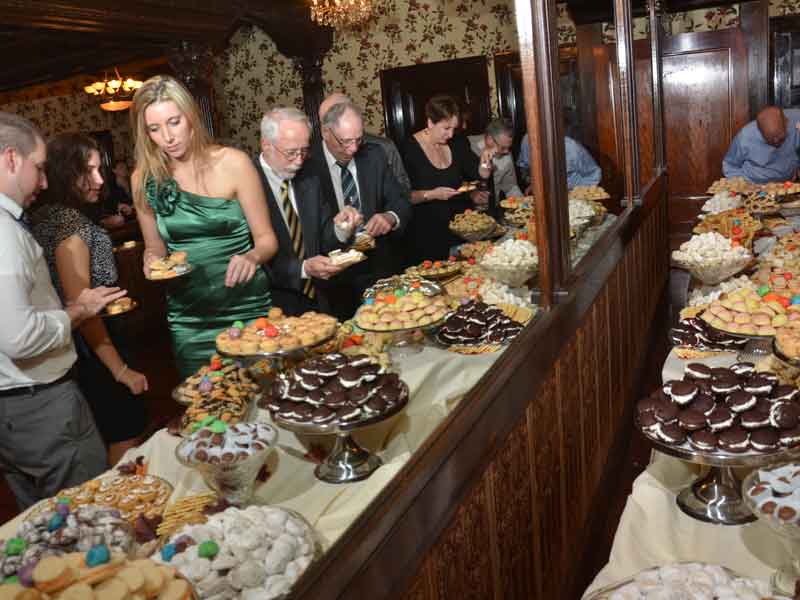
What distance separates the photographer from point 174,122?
216 centimetres

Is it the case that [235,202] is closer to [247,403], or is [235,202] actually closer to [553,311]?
[247,403]

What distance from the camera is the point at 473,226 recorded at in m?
3.68

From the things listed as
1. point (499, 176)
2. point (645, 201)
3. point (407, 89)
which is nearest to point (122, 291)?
point (499, 176)

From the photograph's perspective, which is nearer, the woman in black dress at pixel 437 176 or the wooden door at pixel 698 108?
the woman in black dress at pixel 437 176

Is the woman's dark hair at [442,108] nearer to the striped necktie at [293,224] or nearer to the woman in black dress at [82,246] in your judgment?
the striped necktie at [293,224]

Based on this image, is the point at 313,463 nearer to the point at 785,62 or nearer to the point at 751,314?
the point at 751,314

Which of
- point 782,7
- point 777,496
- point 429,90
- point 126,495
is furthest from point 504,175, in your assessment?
point 782,7

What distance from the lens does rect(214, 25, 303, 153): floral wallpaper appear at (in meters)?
8.34

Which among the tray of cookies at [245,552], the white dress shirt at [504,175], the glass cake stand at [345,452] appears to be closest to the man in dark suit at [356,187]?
the white dress shirt at [504,175]

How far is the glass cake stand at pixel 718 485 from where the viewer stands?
4.79 ft

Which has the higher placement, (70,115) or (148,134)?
(70,115)

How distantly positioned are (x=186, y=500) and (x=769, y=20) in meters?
6.53

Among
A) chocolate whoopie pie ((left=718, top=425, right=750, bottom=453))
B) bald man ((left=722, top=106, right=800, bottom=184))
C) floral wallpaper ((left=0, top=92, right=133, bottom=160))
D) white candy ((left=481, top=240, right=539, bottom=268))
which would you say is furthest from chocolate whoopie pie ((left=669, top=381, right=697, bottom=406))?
floral wallpaper ((left=0, top=92, right=133, bottom=160))

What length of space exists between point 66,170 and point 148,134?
25 centimetres
